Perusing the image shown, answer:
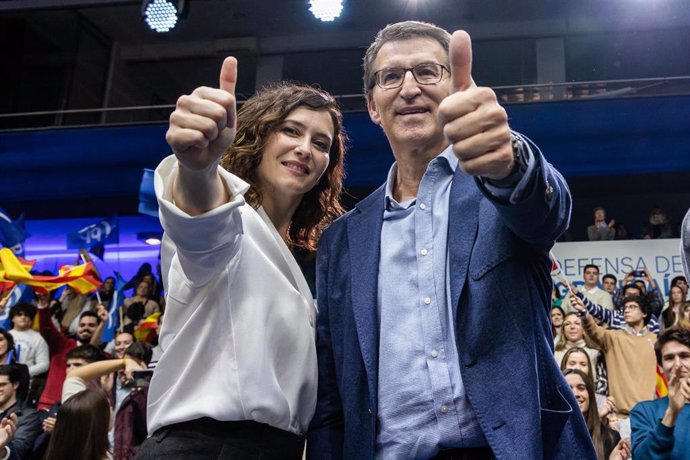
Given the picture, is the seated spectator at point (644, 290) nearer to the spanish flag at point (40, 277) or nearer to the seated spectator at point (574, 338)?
the seated spectator at point (574, 338)

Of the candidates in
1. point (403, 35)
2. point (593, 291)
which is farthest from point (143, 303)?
point (403, 35)

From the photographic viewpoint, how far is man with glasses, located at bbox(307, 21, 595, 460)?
116cm

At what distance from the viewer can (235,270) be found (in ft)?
4.70

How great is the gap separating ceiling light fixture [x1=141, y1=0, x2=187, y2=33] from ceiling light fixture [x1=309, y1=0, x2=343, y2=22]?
1.20m

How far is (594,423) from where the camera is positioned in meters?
3.82

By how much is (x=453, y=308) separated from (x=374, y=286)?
7.7 inches

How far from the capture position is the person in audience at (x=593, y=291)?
6.60m

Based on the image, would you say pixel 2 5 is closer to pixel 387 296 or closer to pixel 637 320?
pixel 637 320

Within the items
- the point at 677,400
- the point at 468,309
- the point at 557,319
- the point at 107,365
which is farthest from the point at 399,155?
the point at 557,319

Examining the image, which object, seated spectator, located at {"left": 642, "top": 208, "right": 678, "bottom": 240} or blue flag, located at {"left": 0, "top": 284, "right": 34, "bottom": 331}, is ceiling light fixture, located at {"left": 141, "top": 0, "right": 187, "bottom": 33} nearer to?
blue flag, located at {"left": 0, "top": 284, "right": 34, "bottom": 331}

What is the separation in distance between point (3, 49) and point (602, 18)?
8.24m

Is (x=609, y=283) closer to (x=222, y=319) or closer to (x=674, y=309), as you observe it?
(x=674, y=309)

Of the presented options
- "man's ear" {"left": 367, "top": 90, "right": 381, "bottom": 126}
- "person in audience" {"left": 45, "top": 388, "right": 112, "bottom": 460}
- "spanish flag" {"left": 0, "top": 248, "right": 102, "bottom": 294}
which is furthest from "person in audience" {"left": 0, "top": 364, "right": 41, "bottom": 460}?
"man's ear" {"left": 367, "top": 90, "right": 381, "bottom": 126}

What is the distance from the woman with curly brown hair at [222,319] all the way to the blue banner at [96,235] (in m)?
7.34
